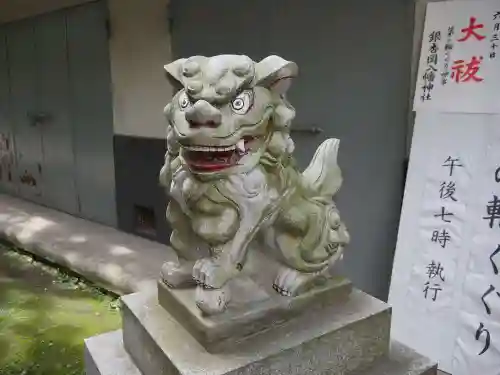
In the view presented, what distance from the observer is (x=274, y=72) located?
41.3 inches

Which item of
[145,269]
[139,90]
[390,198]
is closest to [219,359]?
[390,198]

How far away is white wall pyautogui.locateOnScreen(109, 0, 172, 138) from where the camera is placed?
9.57 feet

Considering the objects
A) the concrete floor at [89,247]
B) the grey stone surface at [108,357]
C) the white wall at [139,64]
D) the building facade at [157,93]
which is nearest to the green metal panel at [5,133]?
the building facade at [157,93]

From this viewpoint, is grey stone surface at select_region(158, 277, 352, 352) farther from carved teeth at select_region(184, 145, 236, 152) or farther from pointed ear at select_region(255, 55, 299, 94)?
pointed ear at select_region(255, 55, 299, 94)

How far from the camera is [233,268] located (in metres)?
1.10

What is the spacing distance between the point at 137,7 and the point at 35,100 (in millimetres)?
1591

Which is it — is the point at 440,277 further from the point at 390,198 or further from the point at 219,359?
the point at 219,359

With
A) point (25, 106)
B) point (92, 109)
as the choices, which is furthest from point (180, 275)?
point (25, 106)

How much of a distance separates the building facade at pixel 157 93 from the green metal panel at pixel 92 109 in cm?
1

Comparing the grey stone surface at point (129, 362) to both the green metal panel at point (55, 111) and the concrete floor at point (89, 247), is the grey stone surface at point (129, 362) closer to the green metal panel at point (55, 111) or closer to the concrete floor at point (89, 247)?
the concrete floor at point (89, 247)

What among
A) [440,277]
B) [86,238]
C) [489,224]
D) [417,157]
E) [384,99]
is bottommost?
[86,238]

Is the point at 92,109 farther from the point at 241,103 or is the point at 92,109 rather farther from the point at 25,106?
the point at 241,103

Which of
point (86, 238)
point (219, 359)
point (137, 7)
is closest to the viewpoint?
point (219, 359)

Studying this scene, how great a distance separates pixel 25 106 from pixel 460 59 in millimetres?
3646
